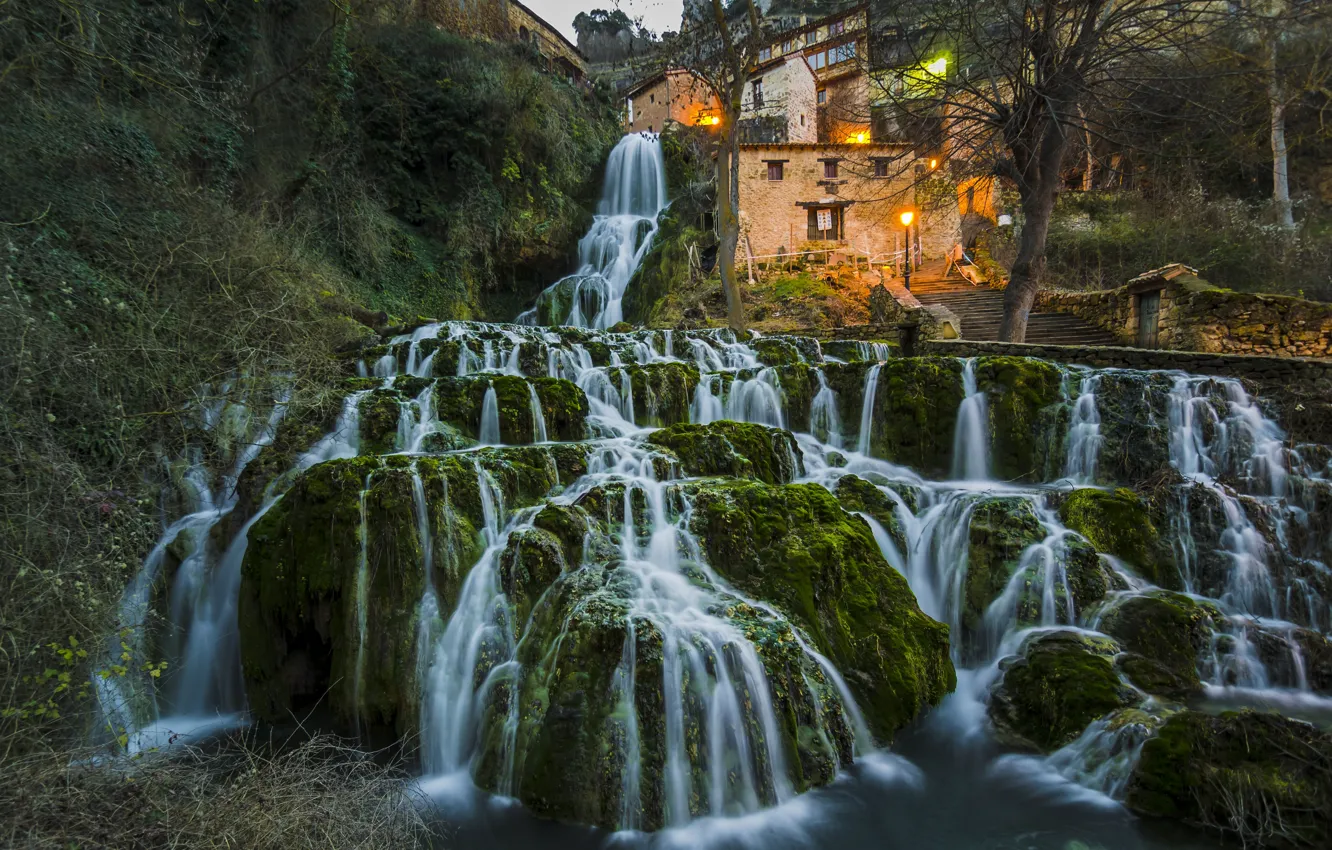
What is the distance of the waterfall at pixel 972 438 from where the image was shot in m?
8.91

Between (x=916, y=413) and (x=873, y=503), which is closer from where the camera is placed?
(x=873, y=503)

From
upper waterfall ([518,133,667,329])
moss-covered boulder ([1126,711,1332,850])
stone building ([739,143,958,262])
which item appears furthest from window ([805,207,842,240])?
moss-covered boulder ([1126,711,1332,850])

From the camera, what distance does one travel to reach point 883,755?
4.97 metres

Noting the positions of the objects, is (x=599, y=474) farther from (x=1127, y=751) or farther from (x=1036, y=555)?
(x=1127, y=751)

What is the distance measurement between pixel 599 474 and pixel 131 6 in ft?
29.4

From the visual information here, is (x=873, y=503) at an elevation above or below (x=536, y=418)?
below

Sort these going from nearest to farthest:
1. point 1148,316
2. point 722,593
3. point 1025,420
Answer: point 722,593 < point 1025,420 < point 1148,316

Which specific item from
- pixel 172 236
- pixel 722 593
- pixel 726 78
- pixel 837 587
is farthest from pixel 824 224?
pixel 722 593

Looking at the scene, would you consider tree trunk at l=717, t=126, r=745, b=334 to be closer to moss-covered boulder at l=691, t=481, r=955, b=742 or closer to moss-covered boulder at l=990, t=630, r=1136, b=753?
moss-covered boulder at l=691, t=481, r=955, b=742

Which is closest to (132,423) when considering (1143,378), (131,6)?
(131,6)

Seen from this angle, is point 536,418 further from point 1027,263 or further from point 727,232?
point 727,232

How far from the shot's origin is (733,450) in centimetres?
740

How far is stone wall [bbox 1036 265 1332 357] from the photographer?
36.1ft

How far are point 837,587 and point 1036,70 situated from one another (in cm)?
995
